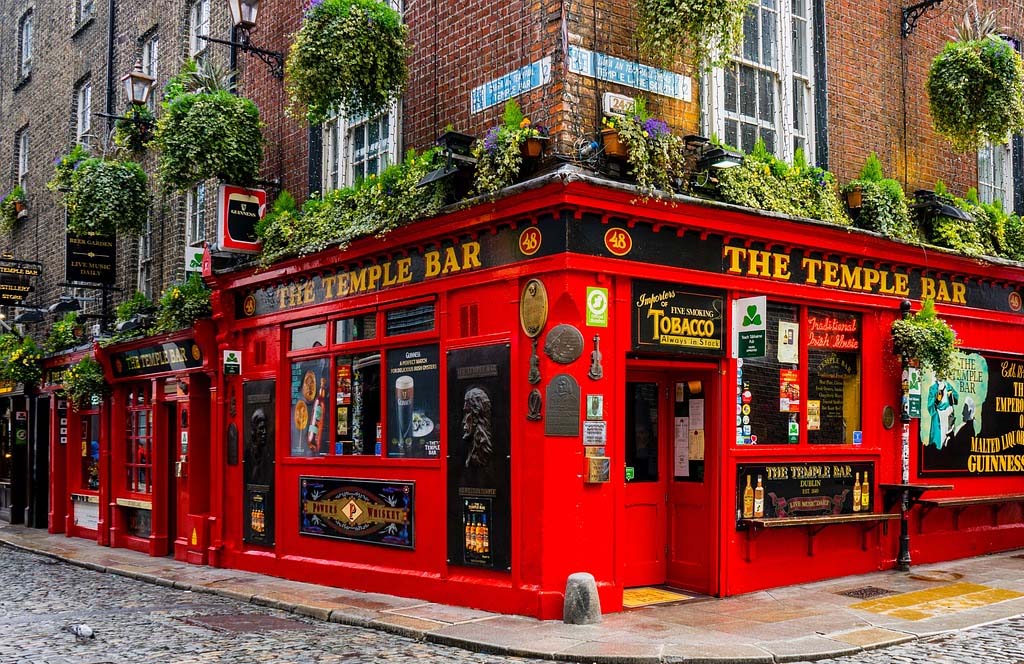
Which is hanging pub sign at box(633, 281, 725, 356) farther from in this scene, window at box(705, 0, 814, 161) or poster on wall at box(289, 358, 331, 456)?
poster on wall at box(289, 358, 331, 456)

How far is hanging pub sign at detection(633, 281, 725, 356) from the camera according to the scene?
1040cm

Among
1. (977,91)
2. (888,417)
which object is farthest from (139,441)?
(977,91)

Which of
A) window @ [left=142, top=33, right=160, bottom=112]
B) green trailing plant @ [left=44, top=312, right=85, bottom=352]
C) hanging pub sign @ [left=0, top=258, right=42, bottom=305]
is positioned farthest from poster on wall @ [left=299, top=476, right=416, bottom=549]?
hanging pub sign @ [left=0, top=258, right=42, bottom=305]

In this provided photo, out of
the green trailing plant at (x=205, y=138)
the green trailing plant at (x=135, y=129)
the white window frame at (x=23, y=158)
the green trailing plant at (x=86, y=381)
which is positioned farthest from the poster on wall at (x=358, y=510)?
the white window frame at (x=23, y=158)

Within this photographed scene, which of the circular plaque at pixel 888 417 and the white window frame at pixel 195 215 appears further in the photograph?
the white window frame at pixel 195 215

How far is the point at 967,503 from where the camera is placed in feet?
42.2

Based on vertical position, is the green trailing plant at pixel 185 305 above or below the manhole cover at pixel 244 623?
above

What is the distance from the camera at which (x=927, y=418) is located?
13078 mm

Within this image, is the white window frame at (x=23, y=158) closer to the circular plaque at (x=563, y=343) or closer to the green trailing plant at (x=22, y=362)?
the green trailing plant at (x=22, y=362)

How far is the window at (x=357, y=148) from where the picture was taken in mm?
13086

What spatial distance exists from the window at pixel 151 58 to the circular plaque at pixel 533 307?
1116cm

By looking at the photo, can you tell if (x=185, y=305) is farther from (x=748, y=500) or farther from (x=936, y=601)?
(x=936, y=601)

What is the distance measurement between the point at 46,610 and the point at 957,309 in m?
11.4

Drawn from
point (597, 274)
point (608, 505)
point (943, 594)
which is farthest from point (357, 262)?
point (943, 594)
